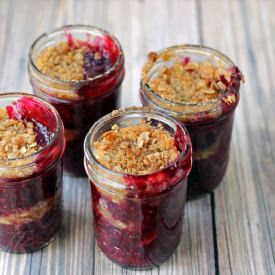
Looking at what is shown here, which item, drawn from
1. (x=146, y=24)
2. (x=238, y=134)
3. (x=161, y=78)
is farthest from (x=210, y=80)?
(x=146, y=24)

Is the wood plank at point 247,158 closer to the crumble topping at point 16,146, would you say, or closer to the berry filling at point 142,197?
the berry filling at point 142,197

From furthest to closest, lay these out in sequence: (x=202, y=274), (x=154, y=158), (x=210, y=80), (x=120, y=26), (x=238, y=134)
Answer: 1. (x=120, y=26)
2. (x=238, y=134)
3. (x=210, y=80)
4. (x=202, y=274)
5. (x=154, y=158)

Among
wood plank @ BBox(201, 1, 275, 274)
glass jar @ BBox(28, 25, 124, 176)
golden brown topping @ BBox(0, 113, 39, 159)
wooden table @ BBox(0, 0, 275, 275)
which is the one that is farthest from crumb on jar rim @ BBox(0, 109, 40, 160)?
wood plank @ BBox(201, 1, 275, 274)

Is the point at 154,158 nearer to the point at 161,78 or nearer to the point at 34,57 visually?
the point at 161,78

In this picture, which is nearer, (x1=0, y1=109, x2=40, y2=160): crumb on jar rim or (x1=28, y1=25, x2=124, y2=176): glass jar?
(x1=0, y1=109, x2=40, y2=160): crumb on jar rim

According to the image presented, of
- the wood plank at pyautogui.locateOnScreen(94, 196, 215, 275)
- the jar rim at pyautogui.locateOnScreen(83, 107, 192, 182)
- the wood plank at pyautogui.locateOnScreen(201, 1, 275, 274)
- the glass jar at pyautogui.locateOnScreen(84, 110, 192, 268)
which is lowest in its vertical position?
the wood plank at pyautogui.locateOnScreen(94, 196, 215, 275)

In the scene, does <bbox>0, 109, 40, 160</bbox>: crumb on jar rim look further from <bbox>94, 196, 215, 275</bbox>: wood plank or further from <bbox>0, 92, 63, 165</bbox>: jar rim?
<bbox>94, 196, 215, 275</bbox>: wood plank

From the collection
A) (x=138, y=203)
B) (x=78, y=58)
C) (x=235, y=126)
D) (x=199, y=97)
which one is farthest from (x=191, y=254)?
(x=78, y=58)

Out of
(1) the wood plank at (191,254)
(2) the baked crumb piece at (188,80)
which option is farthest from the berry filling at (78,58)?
(1) the wood plank at (191,254)

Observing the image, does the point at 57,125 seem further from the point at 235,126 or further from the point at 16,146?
the point at 235,126
